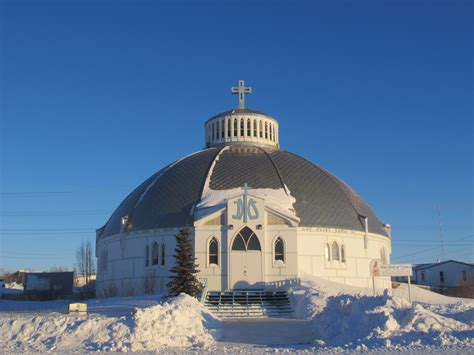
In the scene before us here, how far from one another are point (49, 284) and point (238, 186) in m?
20.8

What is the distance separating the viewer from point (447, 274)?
6812cm

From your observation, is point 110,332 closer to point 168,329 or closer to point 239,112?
point 168,329

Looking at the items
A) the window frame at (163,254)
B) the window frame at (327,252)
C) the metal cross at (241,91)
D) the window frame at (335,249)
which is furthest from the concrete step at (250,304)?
the metal cross at (241,91)

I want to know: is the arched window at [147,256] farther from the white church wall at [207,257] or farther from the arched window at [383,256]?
the arched window at [383,256]

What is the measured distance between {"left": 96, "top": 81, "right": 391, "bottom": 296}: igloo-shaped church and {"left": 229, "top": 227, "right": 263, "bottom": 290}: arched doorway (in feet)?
0.20

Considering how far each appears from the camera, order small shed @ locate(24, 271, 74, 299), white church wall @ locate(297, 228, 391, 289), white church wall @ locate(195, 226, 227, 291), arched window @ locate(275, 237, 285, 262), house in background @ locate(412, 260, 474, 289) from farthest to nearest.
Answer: house in background @ locate(412, 260, 474, 289), small shed @ locate(24, 271, 74, 299), white church wall @ locate(297, 228, 391, 289), arched window @ locate(275, 237, 285, 262), white church wall @ locate(195, 226, 227, 291)

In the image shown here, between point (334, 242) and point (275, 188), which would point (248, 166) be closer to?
point (275, 188)

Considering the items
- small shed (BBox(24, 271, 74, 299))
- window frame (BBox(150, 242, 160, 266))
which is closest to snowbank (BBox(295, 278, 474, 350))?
window frame (BBox(150, 242, 160, 266))

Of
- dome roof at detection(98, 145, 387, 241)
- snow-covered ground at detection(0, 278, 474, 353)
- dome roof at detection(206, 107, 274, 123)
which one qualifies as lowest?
snow-covered ground at detection(0, 278, 474, 353)

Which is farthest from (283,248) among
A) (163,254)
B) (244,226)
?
(163,254)

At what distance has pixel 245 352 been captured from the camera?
51.0 ft

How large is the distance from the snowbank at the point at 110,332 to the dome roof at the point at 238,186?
17173 millimetres

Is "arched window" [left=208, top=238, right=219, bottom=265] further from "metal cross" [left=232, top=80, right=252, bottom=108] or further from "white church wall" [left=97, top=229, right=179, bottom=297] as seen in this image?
"metal cross" [left=232, top=80, right=252, bottom=108]

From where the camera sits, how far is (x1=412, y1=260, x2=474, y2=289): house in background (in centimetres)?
6537
